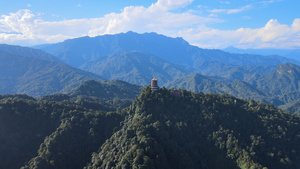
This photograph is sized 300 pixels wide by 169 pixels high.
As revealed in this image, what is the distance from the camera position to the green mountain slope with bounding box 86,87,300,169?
67875 millimetres

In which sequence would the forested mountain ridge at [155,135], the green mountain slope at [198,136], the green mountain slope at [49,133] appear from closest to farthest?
the green mountain slope at [198,136] < the forested mountain ridge at [155,135] < the green mountain slope at [49,133]

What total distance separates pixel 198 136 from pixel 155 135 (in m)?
20.3

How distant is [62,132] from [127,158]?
106 feet

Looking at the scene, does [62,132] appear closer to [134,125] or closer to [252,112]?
[134,125]

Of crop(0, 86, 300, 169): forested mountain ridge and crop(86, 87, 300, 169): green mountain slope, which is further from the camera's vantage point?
crop(0, 86, 300, 169): forested mountain ridge

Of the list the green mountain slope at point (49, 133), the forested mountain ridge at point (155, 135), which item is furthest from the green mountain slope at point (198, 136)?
the green mountain slope at point (49, 133)

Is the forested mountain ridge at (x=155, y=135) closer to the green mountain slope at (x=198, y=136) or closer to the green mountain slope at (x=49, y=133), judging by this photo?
the green mountain slope at (x=198, y=136)

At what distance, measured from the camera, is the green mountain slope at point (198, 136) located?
6788 centimetres

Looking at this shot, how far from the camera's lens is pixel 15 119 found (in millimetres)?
85688

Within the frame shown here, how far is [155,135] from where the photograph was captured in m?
74.2

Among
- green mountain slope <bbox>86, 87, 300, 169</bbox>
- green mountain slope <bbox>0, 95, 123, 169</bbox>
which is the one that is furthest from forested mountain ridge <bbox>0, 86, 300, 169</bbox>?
green mountain slope <bbox>0, 95, 123, 169</bbox>

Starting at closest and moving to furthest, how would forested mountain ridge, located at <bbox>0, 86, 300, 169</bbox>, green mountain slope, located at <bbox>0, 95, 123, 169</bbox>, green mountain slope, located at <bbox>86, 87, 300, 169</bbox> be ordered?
green mountain slope, located at <bbox>86, 87, 300, 169</bbox>, forested mountain ridge, located at <bbox>0, 86, 300, 169</bbox>, green mountain slope, located at <bbox>0, 95, 123, 169</bbox>

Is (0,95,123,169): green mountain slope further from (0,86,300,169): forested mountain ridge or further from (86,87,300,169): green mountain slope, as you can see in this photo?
(86,87,300,169): green mountain slope

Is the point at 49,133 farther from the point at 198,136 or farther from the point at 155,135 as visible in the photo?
the point at 198,136
